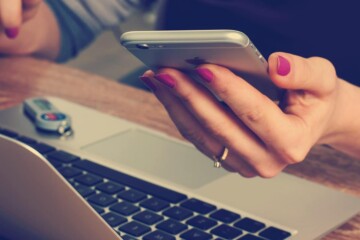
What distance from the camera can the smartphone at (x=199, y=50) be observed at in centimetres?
56

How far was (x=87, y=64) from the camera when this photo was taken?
305 cm

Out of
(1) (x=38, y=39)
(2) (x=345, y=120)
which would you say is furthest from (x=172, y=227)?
(1) (x=38, y=39)

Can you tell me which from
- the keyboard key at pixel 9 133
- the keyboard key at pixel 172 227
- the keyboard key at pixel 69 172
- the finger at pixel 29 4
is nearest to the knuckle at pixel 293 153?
the keyboard key at pixel 172 227

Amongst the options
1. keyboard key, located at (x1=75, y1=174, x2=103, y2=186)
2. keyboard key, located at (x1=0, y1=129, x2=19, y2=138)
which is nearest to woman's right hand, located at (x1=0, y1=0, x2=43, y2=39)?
keyboard key, located at (x1=0, y1=129, x2=19, y2=138)

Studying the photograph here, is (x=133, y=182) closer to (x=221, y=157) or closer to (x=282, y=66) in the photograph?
(x=221, y=157)

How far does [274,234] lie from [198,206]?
0.08 metres

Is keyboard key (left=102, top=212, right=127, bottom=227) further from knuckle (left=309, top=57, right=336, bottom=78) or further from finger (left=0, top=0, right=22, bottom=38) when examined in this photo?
finger (left=0, top=0, right=22, bottom=38)

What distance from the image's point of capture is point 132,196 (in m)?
0.69

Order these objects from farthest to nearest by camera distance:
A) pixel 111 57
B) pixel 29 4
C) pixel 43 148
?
pixel 111 57, pixel 29 4, pixel 43 148

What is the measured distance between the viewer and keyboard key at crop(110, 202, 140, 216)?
2.17 feet

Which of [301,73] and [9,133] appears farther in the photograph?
[9,133]

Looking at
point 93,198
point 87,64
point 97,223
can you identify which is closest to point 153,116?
point 93,198

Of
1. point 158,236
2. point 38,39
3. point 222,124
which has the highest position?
point 38,39

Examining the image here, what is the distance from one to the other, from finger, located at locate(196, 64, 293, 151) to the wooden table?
18 centimetres
